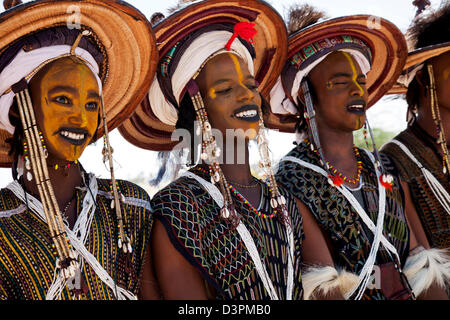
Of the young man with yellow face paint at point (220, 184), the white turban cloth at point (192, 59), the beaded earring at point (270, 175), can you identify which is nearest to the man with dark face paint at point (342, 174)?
the young man with yellow face paint at point (220, 184)

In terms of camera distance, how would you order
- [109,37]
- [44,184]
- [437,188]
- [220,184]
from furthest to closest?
[437,188], [220,184], [109,37], [44,184]

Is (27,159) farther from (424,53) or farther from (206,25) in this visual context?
(424,53)

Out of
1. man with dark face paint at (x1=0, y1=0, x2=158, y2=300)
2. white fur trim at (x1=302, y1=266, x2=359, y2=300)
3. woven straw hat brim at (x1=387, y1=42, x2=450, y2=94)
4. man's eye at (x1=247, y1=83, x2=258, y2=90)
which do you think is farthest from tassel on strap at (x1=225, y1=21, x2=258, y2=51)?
woven straw hat brim at (x1=387, y1=42, x2=450, y2=94)

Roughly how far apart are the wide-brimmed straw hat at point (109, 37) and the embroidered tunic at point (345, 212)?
1208mm

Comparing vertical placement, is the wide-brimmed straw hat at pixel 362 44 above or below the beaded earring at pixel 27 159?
above

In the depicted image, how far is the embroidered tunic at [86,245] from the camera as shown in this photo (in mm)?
2602

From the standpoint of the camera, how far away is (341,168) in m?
3.92

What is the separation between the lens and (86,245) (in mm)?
2781

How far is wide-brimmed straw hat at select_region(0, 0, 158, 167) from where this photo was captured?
2602mm

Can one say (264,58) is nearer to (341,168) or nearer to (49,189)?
(341,168)

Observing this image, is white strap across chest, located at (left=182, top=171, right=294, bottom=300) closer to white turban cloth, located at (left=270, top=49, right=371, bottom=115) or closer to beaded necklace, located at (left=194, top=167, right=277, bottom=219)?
beaded necklace, located at (left=194, top=167, right=277, bottom=219)

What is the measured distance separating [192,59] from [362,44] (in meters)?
1.44

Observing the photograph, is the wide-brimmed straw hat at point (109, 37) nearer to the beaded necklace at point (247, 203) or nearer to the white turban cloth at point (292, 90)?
the beaded necklace at point (247, 203)

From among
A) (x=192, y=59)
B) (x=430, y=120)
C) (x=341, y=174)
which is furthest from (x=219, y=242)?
(x=430, y=120)
